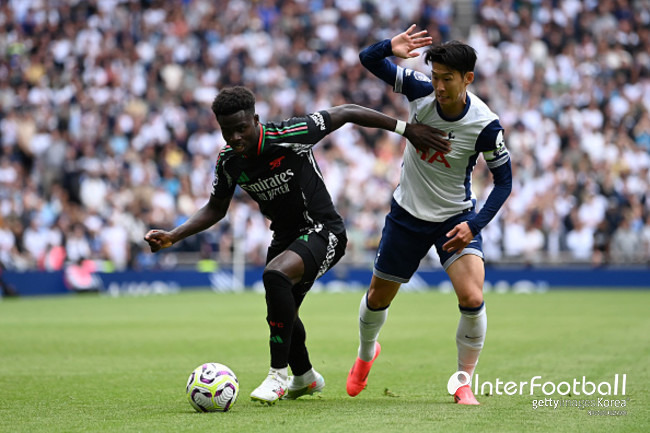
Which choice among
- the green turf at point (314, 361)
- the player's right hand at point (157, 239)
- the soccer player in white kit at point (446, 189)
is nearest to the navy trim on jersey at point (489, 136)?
the soccer player in white kit at point (446, 189)

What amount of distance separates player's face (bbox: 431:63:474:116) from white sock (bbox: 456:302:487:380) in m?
1.65

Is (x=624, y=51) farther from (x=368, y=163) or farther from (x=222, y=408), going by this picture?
(x=222, y=408)

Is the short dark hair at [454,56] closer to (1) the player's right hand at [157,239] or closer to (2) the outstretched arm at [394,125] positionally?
(2) the outstretched arm at [394,125]

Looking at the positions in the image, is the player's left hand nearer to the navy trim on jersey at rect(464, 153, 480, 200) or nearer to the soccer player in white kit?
the soccer player in white kit

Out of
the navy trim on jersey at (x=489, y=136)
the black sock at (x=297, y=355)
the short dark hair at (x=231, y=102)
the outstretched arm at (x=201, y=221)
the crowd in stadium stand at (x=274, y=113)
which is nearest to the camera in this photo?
the short dark hair at (x=231, y=102)

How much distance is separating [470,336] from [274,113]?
20.0 m

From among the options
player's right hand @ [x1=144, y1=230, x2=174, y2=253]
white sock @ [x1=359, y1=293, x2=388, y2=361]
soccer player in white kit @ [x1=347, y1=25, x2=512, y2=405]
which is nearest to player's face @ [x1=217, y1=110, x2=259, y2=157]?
player's right hand @ [x1=144, y1=230, x2=174, y2=253]

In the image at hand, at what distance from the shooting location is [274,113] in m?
27.0

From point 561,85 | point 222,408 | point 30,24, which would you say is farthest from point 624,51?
point 222,408

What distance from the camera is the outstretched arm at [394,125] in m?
7.34

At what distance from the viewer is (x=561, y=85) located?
27.8 m

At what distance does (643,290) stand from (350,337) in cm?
1292

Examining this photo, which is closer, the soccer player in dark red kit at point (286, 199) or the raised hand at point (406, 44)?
the soccer player in dark red kit at point (286, 199)

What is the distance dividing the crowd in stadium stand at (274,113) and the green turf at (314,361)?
153 inches
